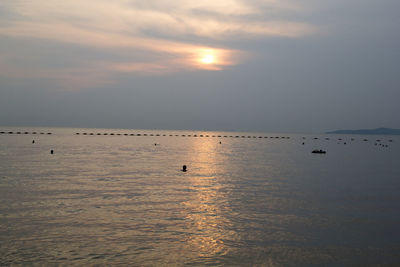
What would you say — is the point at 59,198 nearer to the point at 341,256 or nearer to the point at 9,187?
the point at 9,187

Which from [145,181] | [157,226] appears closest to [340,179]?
[145,181]

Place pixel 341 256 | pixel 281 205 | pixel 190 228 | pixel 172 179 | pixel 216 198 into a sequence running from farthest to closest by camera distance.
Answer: pixel 172 179 → pixel 216 198 → pixel 281 205 → pixel 190 228 → pixel 341 256

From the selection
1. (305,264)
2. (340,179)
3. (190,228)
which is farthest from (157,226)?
(340,179)

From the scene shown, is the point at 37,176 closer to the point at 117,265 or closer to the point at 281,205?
the point at 281,205

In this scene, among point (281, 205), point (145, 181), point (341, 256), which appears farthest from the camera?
point (145, 181)

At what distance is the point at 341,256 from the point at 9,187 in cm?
2773

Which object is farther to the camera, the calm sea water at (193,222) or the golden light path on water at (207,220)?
the golden light path on water at (207,220)

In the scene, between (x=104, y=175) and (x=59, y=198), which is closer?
(x=59, y=198)

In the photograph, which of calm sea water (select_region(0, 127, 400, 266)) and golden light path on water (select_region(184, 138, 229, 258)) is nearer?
calm sea water (select_region(0, 127, 400, 266))

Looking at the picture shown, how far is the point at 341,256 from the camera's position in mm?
17406

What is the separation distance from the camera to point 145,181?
38.6 m

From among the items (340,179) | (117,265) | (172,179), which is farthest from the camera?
(340,179)

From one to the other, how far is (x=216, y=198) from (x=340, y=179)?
69.9 feet

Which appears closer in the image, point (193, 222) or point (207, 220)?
point (193, 222)
